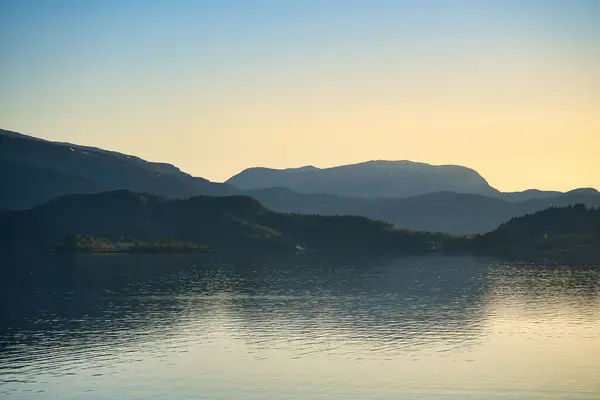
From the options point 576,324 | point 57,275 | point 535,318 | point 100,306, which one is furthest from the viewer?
point 57,275

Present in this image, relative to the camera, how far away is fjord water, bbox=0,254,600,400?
215ft

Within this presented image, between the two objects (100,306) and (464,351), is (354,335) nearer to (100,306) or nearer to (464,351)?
(464,351)

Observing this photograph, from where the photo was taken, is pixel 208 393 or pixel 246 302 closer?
pixel 208 393

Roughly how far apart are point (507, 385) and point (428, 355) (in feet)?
42.5

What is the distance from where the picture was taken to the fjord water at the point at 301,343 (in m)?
65.6

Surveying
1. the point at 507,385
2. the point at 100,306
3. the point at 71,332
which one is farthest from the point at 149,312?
the point at 507,385

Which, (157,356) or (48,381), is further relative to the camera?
(157,356)

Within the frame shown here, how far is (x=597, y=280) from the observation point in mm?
176250

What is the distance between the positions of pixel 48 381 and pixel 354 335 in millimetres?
35925

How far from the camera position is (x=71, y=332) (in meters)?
94.9

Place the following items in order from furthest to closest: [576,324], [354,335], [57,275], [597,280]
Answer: [57,275]
[597,280]
[576,324]
[354,335]

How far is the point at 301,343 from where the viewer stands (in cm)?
8638

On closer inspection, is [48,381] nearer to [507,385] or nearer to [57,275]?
[507,385]

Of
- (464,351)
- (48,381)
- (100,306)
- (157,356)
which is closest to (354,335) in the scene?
(464,351)
